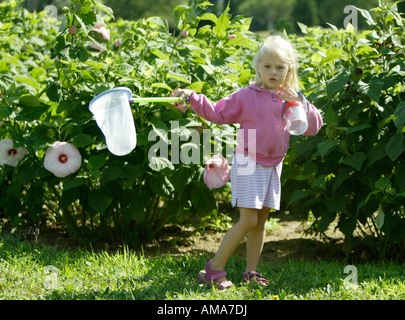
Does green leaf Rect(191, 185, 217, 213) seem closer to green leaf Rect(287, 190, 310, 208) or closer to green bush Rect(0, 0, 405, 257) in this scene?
green bush Rect(0, 0, 405, 257)

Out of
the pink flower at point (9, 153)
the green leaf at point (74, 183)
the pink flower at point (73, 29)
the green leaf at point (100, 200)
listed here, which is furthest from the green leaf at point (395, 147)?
the pink flower at point (9, 153)

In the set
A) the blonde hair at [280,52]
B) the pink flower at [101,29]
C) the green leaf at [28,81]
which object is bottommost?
the green leaf at [28,81]

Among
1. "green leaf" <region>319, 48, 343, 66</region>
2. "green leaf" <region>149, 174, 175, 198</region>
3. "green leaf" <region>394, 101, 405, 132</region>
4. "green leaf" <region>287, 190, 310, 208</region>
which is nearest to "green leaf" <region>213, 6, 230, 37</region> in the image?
"green leaf" <region>319, 48, 343, 66</region>

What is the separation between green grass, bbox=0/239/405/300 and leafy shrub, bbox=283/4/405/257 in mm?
269

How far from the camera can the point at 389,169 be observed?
11.1 ft

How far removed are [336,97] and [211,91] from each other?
0.68m

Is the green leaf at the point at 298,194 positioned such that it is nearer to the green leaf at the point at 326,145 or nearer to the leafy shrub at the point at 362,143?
the leafy shrub at the point at 362,143

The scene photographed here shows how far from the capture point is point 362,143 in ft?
11.1

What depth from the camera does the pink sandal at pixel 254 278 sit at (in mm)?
2965

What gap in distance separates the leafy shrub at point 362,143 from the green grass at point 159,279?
10.6 inches

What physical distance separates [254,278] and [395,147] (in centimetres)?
95

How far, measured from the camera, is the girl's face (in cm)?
282

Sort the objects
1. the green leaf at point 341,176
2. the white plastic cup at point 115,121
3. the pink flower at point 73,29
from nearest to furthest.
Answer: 1. the white plastic cup at point 115,121
2. the green leaf at point 341,176
3. the pink flower at point 73,29

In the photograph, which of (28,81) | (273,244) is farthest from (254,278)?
(28,81)
